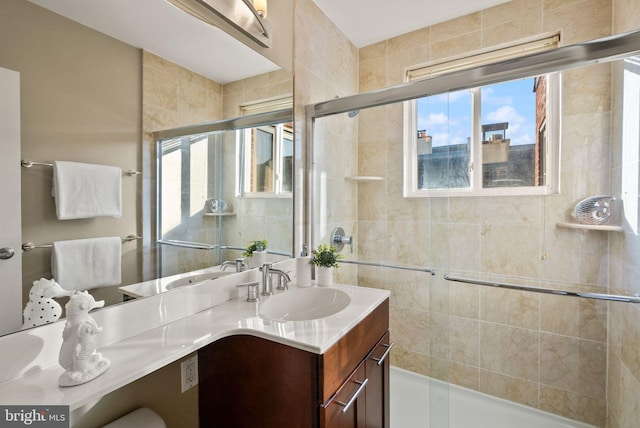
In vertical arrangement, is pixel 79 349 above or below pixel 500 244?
below

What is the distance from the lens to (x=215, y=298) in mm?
1282

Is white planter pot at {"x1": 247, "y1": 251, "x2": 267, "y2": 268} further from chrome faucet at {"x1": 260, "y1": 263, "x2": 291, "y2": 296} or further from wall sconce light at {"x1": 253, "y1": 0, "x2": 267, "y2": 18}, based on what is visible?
wall sconce light at {"x1": 253, "y1": 0, "x2": 267, "y2": 18}

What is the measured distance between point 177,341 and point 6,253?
0.49 m

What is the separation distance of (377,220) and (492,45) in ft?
4.63

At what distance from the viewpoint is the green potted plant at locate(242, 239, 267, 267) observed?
1.50 metres

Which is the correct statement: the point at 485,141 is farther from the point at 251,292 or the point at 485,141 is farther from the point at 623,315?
the point at 251,292

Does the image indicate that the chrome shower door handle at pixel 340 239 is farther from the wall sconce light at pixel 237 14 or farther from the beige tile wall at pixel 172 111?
the wall sconce light at pixel 237 14

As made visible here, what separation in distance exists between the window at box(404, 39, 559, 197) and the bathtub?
123 centimetres

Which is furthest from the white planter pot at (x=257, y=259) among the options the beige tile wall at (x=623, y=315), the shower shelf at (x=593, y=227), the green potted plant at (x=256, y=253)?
the beige tile wall at (x=623, y=315)

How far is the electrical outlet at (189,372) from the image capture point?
1151 mm

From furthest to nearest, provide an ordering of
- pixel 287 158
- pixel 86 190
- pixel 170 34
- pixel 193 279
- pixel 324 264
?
pixel 287 158
pixel 324 264
pixel 193 279
pixel 170 34
pixel 86 190

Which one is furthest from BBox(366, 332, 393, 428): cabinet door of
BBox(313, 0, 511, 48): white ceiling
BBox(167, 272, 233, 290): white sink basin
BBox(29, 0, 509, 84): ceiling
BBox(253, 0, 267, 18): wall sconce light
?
BBox(313, 0, 511, 48): white ceiling

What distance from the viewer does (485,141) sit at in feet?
6.08

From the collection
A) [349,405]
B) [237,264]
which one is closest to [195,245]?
[237,264]
